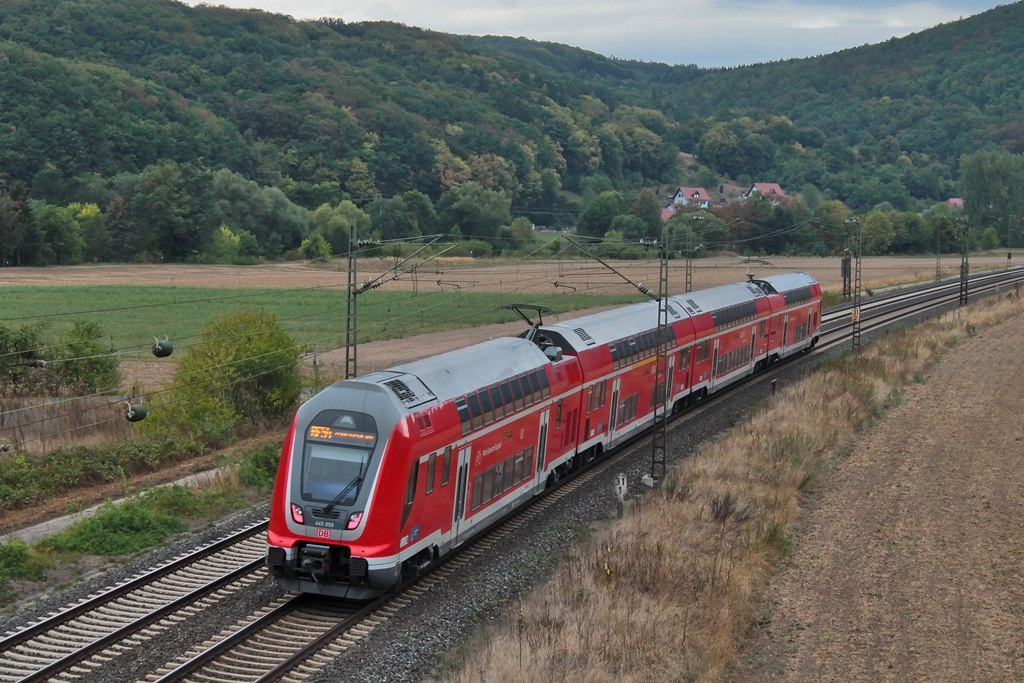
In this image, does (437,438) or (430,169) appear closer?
(437,438)

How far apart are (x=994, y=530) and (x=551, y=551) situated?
10.6 meters

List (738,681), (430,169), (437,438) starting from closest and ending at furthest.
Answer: (738,681) < (437,438) < (430,169)

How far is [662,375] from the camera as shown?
35.6 m

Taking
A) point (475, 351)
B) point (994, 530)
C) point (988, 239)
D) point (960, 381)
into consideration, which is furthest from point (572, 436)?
point (988, 239)

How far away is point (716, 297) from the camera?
4312 centimetres

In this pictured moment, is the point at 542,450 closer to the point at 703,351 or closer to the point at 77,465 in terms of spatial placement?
the point at 77,465

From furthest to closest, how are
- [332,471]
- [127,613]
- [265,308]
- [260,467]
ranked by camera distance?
1. [265,308]
2. [260,467]
3. [127,613]
4. [332,471]

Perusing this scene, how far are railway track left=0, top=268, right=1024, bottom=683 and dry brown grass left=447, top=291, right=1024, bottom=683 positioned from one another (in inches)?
92.0

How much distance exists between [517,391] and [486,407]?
1.92 metres

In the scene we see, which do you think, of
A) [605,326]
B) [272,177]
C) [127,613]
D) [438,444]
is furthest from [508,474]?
[272,177]

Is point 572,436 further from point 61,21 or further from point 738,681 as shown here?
point 61,21

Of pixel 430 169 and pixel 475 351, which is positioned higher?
pixel 430 169

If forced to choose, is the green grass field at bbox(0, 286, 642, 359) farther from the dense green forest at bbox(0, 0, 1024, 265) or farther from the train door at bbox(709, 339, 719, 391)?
the train door at bbox(709, 339, 719, 391)

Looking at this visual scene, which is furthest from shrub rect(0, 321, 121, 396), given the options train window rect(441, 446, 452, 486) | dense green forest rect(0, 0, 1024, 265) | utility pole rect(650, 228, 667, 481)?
dense green forest rect(0, 0, 1024, 265)
